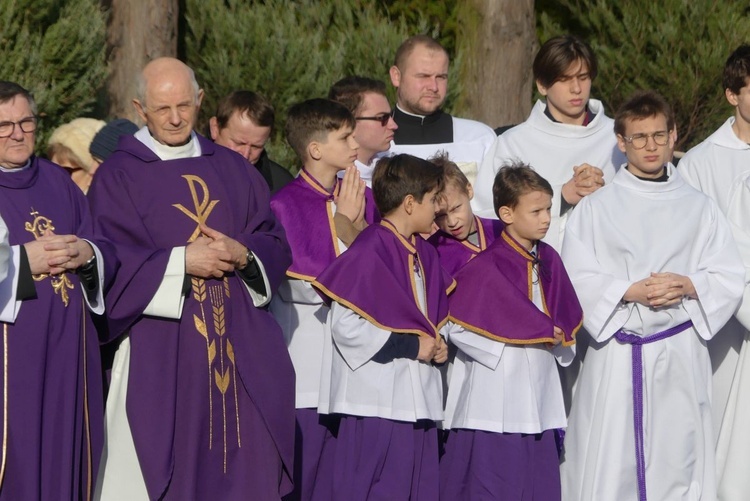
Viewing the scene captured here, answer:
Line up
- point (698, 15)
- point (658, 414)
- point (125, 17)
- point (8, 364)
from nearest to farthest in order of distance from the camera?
point (8, 364) → point (658, 414) → point (125, 17) → point (698, 15)

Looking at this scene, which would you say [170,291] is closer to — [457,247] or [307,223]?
[307,223]

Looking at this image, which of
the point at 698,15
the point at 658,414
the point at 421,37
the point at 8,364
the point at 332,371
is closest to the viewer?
the point at 8,364

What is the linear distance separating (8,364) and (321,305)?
1758 mm

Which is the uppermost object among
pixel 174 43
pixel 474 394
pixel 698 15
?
pixel 698 15

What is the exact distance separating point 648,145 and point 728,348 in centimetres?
133

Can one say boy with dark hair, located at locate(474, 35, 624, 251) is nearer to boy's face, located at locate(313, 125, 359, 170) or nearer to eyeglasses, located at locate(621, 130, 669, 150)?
eyeglasses, located at locate(621, 130, 669, 150)

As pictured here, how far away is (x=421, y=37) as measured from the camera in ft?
26.6

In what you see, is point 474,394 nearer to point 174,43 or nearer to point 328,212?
point 328,212

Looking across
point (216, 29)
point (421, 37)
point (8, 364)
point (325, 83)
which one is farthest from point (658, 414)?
point (216, 29)

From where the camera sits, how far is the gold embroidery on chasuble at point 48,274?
5852 mm

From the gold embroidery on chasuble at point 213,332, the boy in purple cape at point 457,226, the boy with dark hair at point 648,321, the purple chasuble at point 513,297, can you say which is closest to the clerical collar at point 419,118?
the boy in purple cape at point 457,226

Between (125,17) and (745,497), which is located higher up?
(125,17)

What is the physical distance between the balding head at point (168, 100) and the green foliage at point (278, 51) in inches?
171

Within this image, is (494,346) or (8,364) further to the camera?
(494,346)
